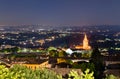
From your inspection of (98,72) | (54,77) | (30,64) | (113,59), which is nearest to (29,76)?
(54,77)

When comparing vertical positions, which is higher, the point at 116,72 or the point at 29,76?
the point at 29,76

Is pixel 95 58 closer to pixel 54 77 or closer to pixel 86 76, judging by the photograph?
pixel 54 77

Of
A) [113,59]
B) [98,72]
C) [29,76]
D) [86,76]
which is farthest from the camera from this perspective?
[113,59]

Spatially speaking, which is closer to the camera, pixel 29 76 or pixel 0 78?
pixel 0 78

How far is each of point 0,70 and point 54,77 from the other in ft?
71.9

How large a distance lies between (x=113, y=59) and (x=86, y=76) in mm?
79924

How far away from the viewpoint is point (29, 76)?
40344mm

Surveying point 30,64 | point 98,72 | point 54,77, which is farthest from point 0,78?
point 30,64

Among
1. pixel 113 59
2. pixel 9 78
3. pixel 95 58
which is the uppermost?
pixel 9 78

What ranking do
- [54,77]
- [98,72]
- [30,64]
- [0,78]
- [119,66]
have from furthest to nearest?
[30,64], [119,66], [98,72], [54,77], [0,78]

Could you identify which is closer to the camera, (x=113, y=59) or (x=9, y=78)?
(x=9, y=78)

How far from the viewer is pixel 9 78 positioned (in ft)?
69.8

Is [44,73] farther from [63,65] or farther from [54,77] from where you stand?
[63,65]

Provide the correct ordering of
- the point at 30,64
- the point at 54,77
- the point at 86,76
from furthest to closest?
the point at 30,64 → the point at 54,77 → the point at 86,76
